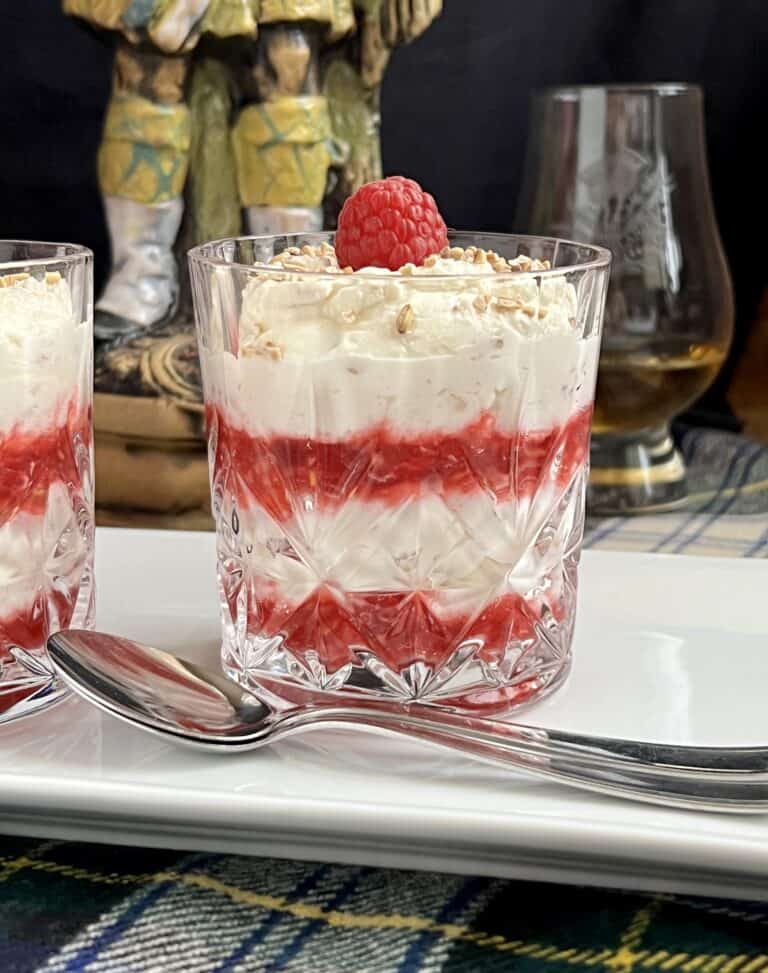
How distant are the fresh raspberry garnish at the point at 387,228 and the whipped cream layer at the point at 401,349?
39 mm

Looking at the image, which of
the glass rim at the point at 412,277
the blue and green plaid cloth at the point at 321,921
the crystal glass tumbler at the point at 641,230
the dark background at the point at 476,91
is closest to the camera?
the blue and green plaid cloth at the point at 321,921

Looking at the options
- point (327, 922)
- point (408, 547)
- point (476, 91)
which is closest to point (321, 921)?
point (327, 922)

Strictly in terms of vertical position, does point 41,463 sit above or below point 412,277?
below

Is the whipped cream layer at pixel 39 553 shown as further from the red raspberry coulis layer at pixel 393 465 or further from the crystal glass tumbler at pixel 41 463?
the red raspberry coulis layer at pixel 393 465

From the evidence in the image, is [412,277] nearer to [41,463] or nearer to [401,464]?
[401,464]

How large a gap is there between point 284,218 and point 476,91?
1.91 ft

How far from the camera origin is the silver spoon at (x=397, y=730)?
78 centimetres

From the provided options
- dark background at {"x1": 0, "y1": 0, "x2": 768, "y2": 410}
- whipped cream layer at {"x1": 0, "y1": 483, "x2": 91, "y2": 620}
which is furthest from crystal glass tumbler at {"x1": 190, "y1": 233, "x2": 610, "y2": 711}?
dark background at {"x1": 0, "y1": 0, "x2": 768, "y2": 410}

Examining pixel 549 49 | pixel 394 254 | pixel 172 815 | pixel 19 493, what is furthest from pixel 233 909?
pixel 549 49

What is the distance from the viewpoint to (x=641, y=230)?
1.65m

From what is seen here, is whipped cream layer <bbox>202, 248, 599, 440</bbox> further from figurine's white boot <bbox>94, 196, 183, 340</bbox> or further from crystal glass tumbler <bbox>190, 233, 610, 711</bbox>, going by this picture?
figurine's white boot <bbox>94, 196, 183, 340</bbox>

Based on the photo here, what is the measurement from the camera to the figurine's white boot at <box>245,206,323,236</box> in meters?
1.59

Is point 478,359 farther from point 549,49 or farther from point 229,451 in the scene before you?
point 549,49

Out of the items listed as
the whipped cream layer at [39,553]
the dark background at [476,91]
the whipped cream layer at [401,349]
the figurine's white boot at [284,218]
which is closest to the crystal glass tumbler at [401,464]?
the whipped cream layer at [401,349]
